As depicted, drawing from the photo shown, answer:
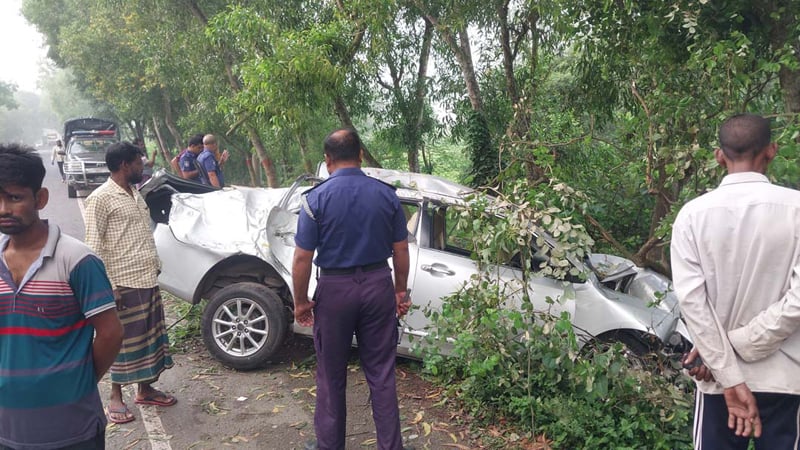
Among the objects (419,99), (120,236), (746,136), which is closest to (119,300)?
(120,236)

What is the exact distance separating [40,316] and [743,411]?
2.62 meters

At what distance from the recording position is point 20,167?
6.82 ft

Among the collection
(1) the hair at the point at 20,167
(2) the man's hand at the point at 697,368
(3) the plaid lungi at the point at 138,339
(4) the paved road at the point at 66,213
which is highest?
(1) the hair at the point at 20,167

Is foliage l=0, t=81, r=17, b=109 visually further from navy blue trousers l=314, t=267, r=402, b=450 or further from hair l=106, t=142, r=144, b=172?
navy blue trousers l=314, t=267, r=402, b=450

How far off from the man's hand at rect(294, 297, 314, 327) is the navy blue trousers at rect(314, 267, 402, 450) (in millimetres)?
66

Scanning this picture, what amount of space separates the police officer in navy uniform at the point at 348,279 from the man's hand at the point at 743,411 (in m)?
1.79

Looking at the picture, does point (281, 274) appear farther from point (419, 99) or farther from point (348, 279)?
point (419, 99)

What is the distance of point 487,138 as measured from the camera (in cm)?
912

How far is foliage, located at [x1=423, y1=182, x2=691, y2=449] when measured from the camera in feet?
12.0

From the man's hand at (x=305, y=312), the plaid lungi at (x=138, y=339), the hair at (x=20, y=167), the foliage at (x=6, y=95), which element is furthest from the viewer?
the foliage at (x=6, y=95)

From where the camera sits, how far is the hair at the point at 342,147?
3.43m

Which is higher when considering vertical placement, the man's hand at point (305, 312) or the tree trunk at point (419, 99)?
the tree trunk at point (419, 99)

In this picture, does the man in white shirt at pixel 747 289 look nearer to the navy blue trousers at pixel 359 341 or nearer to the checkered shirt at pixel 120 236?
the navy blue trousers at pixel 359 341

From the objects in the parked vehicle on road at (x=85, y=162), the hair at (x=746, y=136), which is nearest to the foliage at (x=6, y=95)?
the parked vehicle on road at (x=85, y=162)
